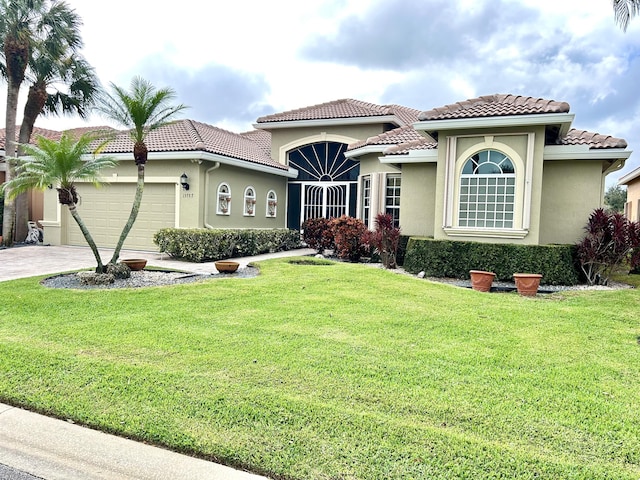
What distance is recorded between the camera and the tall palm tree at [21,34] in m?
16.6

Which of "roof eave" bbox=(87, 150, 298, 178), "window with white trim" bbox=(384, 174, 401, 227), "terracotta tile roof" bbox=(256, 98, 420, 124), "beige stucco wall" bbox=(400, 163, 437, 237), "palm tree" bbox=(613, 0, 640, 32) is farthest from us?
"terracotta tile roof" bbox=(256, 98, 420, 124)

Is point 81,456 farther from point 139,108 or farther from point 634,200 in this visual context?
point 634,200

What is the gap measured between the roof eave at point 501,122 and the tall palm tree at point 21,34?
1525 cm

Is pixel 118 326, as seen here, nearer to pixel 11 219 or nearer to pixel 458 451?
pixel 458 451

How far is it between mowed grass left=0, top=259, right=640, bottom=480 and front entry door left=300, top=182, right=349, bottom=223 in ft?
43.0

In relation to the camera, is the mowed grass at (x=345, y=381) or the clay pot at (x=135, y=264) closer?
the mowed grass at (x=345, y=381)

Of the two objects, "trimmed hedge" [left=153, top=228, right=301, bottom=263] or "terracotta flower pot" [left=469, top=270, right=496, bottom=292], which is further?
"trimmed hedge" [left=153, top=228, right=301, bottom=263]

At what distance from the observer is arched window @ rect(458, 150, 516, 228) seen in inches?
460

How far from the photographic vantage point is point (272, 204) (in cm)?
2073

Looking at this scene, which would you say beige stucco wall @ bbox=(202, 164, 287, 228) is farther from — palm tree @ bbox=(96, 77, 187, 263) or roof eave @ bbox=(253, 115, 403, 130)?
palm tree @ bbox=(96, 77, 187, 263)

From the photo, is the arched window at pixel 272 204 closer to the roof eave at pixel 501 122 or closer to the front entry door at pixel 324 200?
the front entry door at pixel 324 200

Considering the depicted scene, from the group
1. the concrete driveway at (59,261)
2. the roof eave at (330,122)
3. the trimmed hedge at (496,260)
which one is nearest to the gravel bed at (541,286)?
the trimmed hedge at (496,260)

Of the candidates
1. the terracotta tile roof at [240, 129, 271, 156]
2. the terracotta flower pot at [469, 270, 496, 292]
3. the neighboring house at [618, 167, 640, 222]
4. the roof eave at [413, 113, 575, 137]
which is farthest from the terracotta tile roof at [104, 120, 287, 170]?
the neighboring house at [618, 167, 640, 222]

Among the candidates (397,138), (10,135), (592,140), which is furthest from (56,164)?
(592,140)
